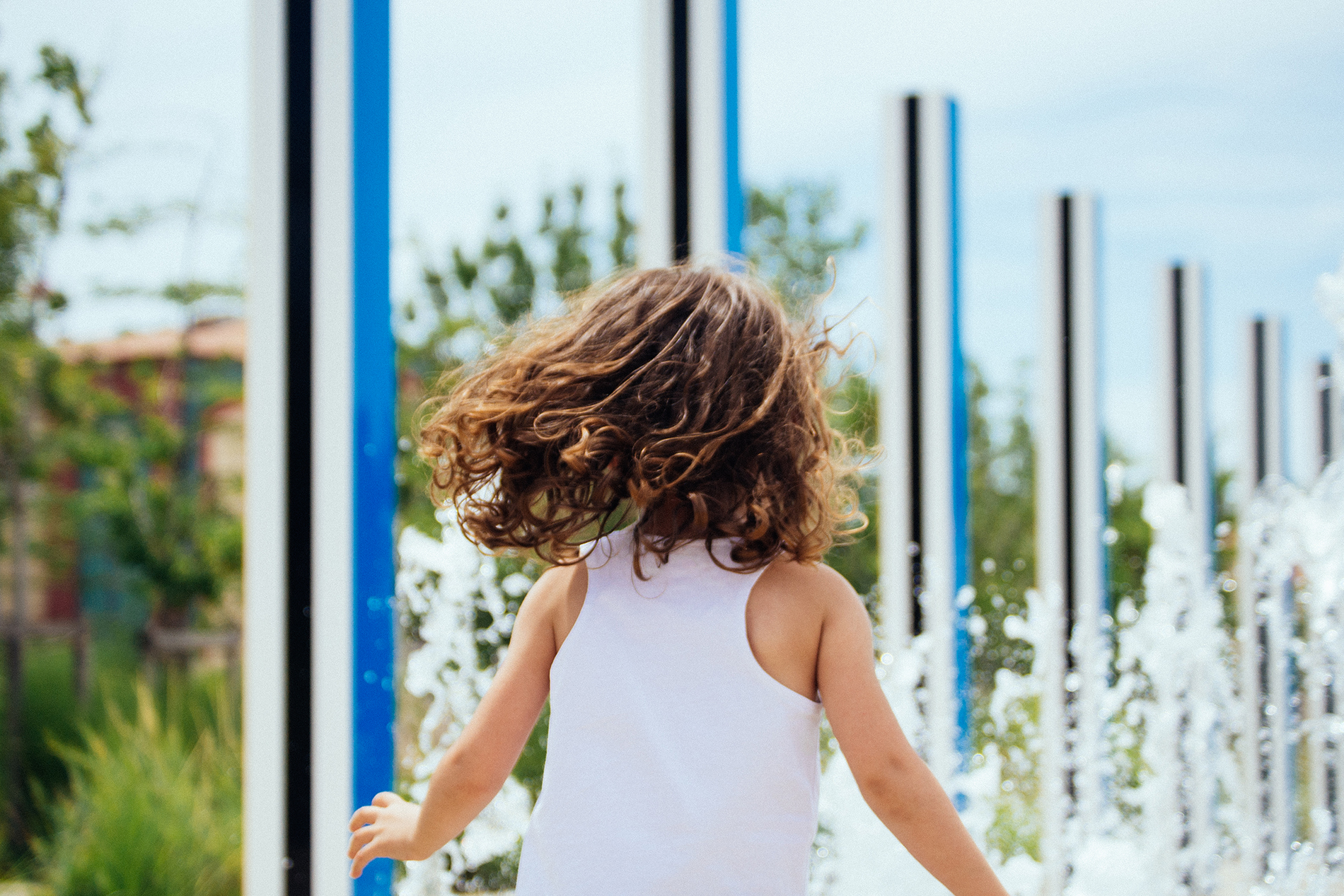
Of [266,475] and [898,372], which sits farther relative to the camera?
[898,372]

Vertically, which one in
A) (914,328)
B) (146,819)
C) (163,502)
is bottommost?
(146,819)

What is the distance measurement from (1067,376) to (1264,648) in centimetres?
166

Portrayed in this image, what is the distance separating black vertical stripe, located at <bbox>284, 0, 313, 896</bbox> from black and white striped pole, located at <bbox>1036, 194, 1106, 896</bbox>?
2.30 meters

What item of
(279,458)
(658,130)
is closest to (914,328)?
(658,130)

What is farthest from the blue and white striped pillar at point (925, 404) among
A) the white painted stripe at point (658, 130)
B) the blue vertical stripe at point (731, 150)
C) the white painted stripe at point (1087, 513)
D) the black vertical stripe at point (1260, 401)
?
the black vertical stripe at point (1260, 401)

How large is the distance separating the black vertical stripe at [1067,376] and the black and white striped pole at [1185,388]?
86 cm

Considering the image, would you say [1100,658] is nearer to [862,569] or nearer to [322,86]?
[862,569]

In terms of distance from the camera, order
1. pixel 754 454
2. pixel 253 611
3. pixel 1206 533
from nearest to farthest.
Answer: pixel 754 454 → pixel 253 611 → pixel 1206 533

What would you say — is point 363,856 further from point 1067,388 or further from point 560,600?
point 1067,388

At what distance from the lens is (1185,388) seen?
15.2 feet

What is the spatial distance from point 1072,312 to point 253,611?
10.1 feet

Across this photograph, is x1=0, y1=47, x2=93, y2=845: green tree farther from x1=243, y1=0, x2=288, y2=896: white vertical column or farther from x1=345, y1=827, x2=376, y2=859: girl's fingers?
x1=345, y1=827, x2=376, y2=859: girl's fingers

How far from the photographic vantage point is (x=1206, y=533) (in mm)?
4711

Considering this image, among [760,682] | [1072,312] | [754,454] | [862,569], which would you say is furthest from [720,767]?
[862,569]
